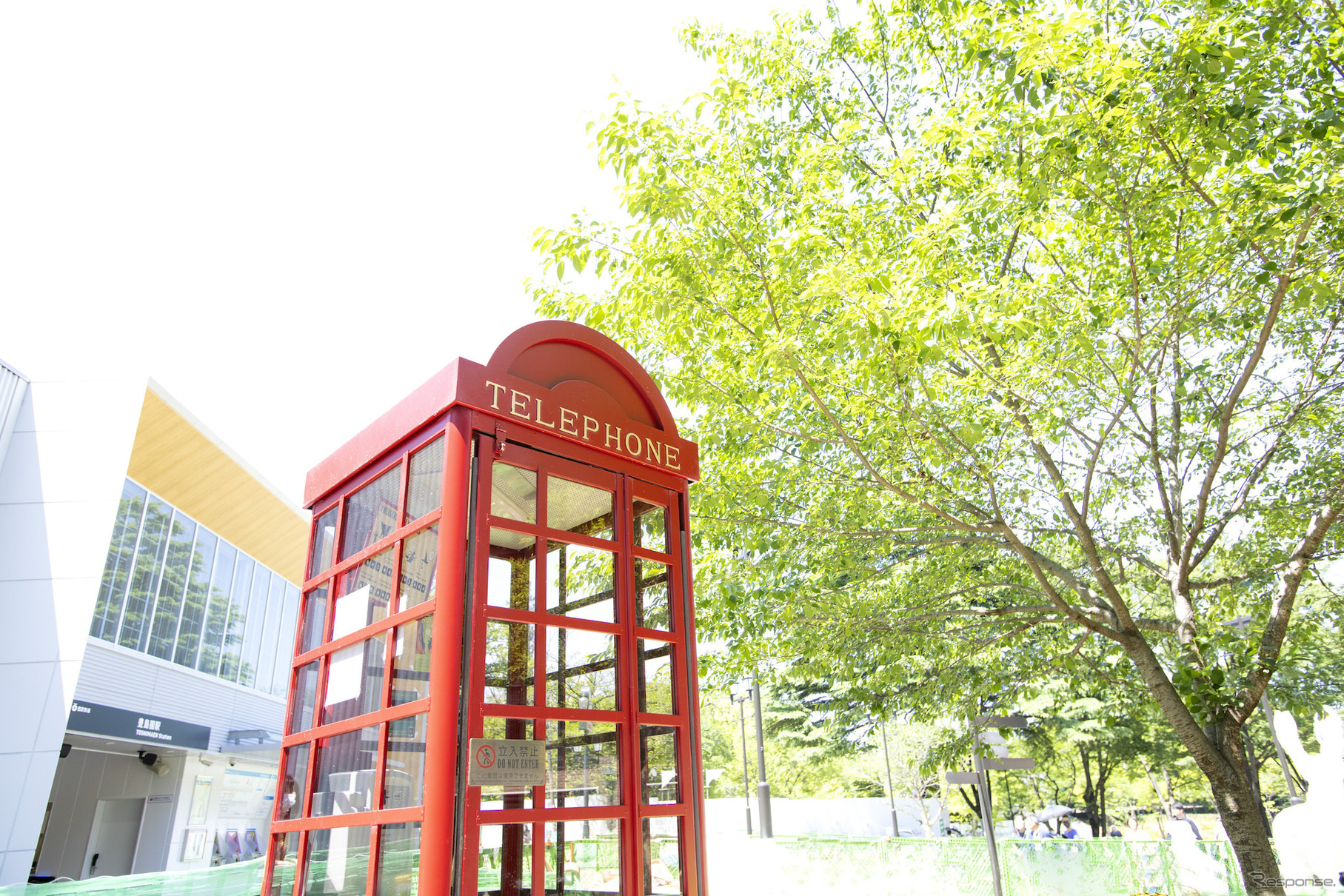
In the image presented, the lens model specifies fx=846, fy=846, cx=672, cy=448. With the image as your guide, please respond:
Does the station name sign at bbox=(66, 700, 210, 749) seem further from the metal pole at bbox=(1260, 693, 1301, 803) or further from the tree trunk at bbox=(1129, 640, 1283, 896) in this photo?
the metal pole at bbox=(1260, 693, 1301, 803)

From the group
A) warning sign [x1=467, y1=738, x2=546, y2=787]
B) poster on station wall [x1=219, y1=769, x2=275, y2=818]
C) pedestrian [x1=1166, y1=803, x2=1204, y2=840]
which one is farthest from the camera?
pedestrian [x1=1166, y1=803, x2=1204, y2=840]

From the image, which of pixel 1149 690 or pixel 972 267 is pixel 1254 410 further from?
pixel 972 267

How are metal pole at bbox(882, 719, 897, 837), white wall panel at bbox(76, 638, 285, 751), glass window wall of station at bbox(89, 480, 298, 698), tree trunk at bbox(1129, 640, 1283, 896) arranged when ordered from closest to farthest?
tree trunk at bbox(1129, 640, 1283, 896)
white wall panel at bbox(76, 638, 285, 751)
glass window wall of station at bbox(89, 480, 298, 698)
metal pole at bbox(882, 719, 897, 837)

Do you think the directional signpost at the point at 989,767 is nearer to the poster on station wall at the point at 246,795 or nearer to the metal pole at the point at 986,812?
the metal pole at the point at 986,812

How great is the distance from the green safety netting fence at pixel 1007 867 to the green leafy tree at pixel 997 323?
15.4 feet

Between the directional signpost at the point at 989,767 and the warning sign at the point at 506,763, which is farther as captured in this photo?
the directional signpost at the point at 989,767

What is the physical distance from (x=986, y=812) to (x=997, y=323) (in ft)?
29.6

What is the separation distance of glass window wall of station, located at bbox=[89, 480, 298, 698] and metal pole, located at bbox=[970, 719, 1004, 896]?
12.3m

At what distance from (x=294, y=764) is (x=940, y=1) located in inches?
258

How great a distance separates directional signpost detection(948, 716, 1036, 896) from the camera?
10.6m

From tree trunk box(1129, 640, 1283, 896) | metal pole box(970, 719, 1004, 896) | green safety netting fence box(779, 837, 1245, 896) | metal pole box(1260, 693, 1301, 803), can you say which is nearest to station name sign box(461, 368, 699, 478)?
tree trunk box(1129, 640, 1283, 896)

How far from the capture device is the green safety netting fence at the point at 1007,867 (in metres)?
12.6

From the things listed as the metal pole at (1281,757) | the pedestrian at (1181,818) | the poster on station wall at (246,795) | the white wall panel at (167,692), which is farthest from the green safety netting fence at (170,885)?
the pedestrian at (1181,818)

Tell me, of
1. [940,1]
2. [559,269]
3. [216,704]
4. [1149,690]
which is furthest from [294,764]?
[216,704]
